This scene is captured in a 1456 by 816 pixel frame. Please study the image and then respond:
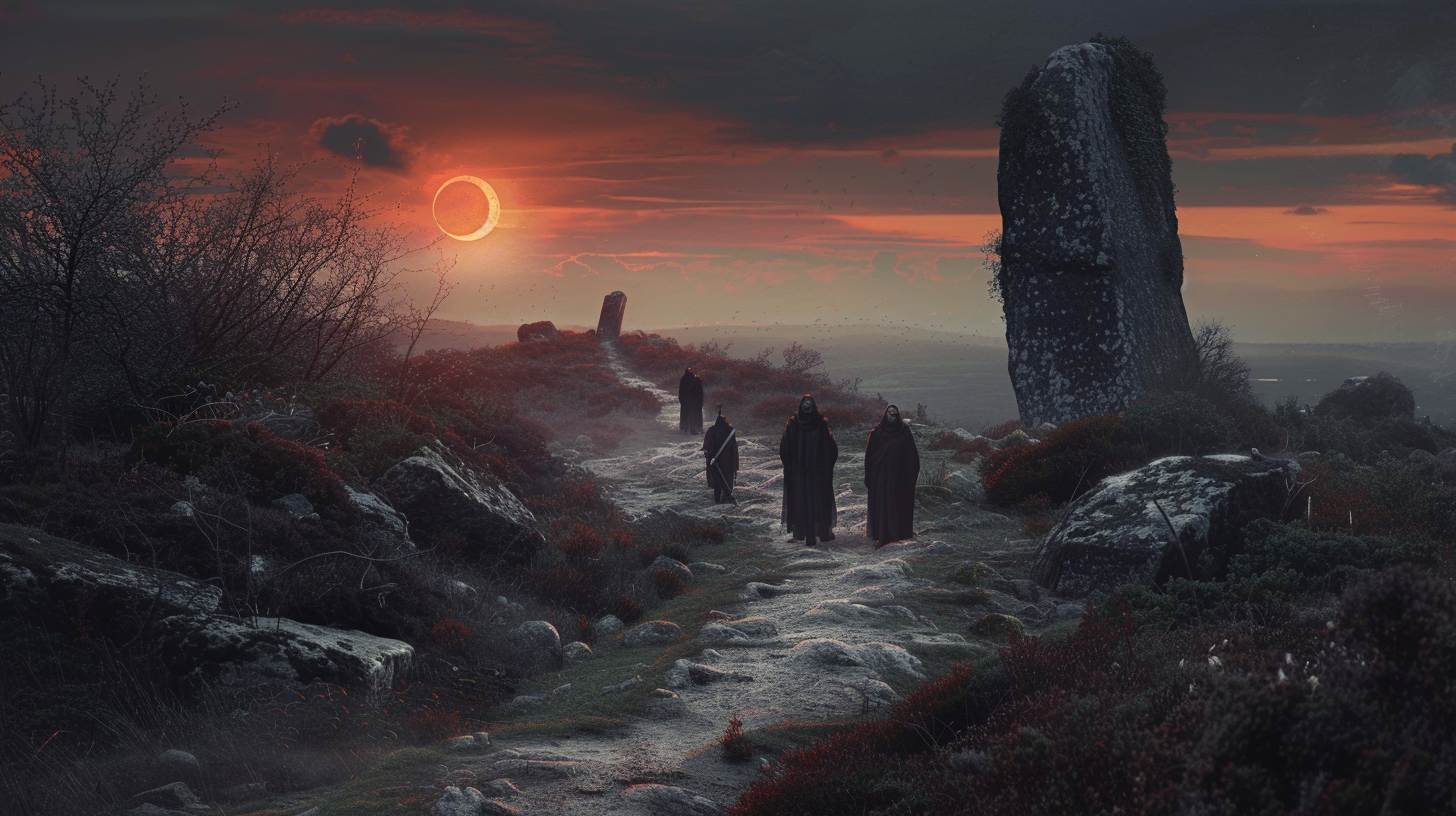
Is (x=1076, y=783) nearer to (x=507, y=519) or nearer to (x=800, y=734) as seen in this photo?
(x=800, y=734)

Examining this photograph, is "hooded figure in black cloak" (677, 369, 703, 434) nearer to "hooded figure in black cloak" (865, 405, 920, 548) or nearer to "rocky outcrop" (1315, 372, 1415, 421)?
"hooded figure in black cloak" (865, 405, 920, 548)

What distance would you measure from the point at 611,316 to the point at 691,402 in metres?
30.9

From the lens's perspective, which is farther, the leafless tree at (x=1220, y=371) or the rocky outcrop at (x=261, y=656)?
the leafless tree at (x=1220, y=371)

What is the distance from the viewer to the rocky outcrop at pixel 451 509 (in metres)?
11.3

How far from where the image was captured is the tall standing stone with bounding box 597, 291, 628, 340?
184ft

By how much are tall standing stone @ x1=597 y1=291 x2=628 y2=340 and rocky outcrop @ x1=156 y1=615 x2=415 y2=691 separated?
4914 cm

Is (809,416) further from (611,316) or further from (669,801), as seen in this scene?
(611,316)

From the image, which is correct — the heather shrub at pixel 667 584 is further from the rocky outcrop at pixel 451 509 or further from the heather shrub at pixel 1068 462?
the heather shrub at pixel 1068 462

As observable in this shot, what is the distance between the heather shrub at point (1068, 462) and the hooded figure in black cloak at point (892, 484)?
233 centimetres

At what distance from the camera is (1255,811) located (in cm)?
306

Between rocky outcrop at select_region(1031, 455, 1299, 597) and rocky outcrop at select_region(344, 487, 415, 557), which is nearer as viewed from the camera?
rocky outcrop at select_region(1031, 455, 1299, 597)

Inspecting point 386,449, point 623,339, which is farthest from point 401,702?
point 623,339

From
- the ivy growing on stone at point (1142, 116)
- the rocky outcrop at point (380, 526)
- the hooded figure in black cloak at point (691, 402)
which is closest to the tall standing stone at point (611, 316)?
the hooded figure in black cloak at point (691, 402)

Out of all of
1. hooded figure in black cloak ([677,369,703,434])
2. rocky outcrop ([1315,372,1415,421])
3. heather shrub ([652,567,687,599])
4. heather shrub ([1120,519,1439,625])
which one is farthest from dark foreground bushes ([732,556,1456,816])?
rocky outcrop ([1315,372,1415,421])
